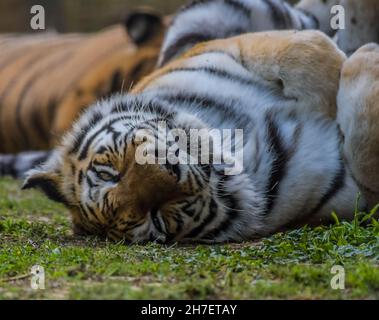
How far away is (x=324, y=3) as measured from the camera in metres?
4.66

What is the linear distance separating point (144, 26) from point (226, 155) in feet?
10.4

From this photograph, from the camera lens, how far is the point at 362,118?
11.0 feet

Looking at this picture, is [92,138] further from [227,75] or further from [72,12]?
[72,12]

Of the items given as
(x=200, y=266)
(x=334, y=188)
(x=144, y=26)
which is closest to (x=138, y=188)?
(x=200, y=266)

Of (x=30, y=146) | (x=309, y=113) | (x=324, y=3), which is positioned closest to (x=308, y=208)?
(x=309, y=113)

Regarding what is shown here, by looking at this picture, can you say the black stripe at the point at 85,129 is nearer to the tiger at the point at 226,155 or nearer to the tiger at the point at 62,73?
the tiger at the point at 226,155

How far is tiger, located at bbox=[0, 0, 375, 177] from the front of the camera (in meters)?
4.62

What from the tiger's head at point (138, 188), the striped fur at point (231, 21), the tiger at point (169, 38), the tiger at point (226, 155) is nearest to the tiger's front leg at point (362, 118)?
the tiger at point (226, 155)

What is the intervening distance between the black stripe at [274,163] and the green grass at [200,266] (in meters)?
0.19

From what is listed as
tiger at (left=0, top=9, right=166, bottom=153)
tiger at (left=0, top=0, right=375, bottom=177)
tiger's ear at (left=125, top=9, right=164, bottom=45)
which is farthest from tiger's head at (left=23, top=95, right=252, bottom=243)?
tiger's ear at (left=125, top=9, right=164, bottom=45)

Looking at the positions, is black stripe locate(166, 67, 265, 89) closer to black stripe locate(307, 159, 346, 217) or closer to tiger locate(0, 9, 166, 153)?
black stripe locate(307, 159, 346, 217)

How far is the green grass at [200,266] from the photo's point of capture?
7.85 feet

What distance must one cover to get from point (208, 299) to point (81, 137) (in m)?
1.28
